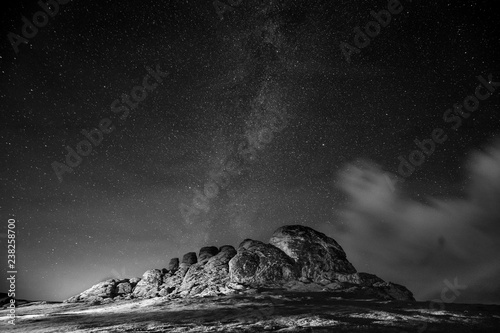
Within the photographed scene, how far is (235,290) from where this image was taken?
3428cm

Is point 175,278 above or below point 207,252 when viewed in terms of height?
below

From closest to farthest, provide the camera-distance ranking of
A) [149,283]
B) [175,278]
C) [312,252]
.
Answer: [312,252] < [175,278] < [149,283]

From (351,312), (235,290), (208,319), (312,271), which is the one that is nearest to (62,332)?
(208,319)

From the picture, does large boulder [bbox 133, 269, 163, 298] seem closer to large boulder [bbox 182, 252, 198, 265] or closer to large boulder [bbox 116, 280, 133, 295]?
large boulder [bbox 116, 280, 133, 295]

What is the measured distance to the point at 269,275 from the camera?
38.8 meters

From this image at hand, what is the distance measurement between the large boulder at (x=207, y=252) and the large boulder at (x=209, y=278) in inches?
202

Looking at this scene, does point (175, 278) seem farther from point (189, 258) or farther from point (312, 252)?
point (312, 252)

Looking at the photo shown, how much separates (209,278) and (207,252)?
14705mm

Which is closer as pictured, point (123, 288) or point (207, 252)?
point (123, 288)

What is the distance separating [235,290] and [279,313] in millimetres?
16799

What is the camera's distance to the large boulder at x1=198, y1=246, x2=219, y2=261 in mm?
53881

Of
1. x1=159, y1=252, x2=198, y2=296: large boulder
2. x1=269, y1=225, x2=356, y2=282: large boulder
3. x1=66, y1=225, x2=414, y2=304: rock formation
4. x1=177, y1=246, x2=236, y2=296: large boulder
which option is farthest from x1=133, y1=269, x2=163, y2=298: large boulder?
x1=269, y1=225, x2=356, y2=282: large boulder

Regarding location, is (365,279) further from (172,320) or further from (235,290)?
(172,320)

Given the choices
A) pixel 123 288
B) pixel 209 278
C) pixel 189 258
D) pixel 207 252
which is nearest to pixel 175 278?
pixel 209 278
